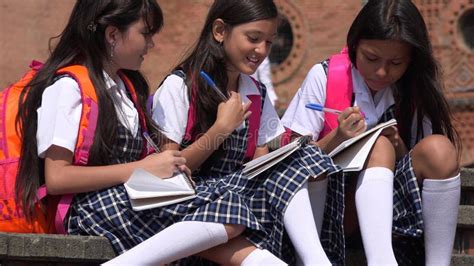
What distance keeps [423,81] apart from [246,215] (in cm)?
119

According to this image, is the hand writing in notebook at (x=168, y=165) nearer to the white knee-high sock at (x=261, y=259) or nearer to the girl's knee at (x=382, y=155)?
the white knee-high sock at (x=261, y=259)

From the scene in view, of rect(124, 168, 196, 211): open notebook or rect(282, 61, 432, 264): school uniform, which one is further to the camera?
rect(282, 61, 432, 264): school uniform

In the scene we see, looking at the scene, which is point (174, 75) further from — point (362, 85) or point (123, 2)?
point (362, 85)

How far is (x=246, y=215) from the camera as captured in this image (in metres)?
4.39

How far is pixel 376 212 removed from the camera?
450 centimetres

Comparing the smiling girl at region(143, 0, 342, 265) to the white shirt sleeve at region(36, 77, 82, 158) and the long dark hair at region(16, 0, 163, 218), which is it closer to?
the long dark hair at region(16, 0, 163, 218)

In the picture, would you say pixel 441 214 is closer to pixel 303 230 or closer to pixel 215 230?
pixel 303 230

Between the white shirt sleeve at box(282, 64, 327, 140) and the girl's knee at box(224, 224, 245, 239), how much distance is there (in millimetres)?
882

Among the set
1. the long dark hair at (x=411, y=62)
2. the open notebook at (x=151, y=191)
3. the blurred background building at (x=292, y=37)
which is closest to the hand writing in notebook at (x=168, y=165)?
the open notebook at (x=151, y=191)

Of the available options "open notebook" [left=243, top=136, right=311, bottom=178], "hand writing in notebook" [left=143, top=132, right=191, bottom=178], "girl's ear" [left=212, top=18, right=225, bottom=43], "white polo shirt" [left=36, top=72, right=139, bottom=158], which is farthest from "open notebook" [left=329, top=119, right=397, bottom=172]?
"white polo shirt" [left=36, top=72, right=139, bottom=158]

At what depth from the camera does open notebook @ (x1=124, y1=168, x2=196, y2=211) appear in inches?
172

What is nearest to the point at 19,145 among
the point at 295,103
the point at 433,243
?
the point at 295,103

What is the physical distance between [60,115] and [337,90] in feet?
4.30

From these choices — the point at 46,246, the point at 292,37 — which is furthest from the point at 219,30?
the point at 292,37
